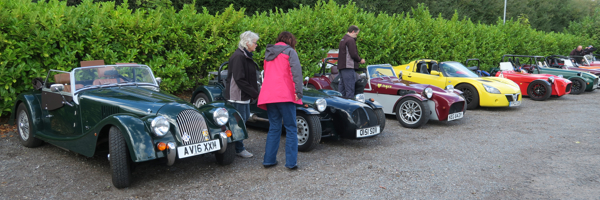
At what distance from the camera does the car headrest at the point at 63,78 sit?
17.6 ft

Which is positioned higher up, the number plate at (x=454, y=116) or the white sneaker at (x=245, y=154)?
the number plate at (x=454, y=116)

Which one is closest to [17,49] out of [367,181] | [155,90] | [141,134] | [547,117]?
[155,90]

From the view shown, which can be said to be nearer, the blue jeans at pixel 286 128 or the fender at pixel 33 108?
the blue jeans at pixel 286 128

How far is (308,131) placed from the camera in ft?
18.5

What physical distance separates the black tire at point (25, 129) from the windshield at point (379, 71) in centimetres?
632

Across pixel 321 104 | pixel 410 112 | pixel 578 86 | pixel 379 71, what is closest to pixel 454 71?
pixel 379 71

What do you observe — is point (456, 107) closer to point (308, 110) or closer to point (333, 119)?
point (333, 119)

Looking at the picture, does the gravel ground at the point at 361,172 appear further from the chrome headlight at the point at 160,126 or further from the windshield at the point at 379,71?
the windshield at the point at 379,71

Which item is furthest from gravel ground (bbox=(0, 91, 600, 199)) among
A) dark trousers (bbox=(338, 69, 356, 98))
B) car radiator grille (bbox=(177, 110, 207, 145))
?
dark trousers (bbox=(338, 69, 356, 98))

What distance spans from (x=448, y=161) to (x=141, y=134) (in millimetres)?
3812

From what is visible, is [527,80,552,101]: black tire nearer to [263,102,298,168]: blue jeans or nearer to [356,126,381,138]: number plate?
[356,126,381,138]: number plate

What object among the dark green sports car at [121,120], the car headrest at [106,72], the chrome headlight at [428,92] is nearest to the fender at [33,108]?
the dark green sports car at [121,120]

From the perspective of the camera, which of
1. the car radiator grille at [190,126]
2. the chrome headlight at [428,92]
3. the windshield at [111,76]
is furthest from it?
the chrome headlight at [428,92]

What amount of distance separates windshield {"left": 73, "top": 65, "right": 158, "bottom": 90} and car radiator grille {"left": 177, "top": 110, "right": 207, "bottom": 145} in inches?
61.6
